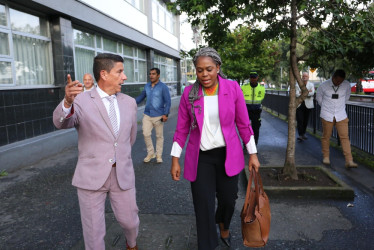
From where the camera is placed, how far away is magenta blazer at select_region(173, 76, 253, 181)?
2.82 m

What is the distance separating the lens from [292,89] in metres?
5.13

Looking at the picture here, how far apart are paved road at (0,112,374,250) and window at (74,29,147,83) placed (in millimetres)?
5260

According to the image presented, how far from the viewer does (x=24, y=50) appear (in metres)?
7.69

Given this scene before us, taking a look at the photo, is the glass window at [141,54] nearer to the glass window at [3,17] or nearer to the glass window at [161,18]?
the glass window at [161,18]

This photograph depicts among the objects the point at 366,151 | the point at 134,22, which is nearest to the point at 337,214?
the point at 366,151

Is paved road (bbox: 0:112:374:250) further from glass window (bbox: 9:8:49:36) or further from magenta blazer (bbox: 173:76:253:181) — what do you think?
glass window (bbox: 9:8:49:36)

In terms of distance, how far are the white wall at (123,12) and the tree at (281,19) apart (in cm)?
593

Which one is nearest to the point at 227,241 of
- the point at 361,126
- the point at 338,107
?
the point at 338,107

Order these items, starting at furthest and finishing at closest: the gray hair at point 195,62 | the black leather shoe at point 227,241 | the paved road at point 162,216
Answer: the paved road at point 162,216
the black leather shoe at point 227,241
the gray hair at point 195,62

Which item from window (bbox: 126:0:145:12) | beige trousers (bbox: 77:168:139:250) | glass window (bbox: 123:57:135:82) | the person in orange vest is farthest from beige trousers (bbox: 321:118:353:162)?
window (bbox: 126:0:145:12)

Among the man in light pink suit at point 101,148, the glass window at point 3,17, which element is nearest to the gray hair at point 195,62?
the man in light pink suit at point 101,148

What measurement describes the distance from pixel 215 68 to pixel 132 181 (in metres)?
1.24

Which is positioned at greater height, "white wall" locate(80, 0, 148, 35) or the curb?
"white wall" locate(80, 0, 148, 35)

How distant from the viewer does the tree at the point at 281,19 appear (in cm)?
451
